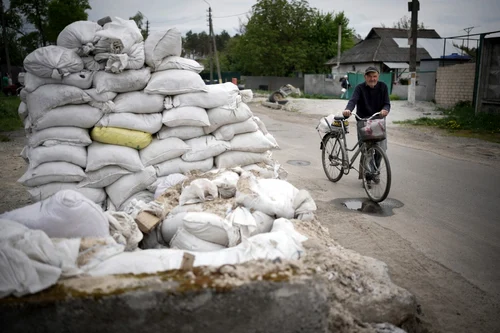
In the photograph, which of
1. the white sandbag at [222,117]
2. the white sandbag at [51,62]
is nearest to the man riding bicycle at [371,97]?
the white sandbag at [222,117]

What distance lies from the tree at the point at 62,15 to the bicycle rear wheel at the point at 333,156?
1054 inches

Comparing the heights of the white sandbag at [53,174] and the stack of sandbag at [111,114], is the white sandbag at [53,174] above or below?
below

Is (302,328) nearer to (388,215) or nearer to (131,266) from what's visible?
(131,266)

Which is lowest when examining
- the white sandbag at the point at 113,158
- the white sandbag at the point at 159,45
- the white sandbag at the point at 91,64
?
the white sandbag at the point at 113,158

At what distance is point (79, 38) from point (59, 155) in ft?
3.77

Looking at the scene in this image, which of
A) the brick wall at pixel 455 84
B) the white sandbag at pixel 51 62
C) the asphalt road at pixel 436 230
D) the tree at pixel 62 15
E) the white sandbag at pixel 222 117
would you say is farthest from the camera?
the tree at pixel 62 15

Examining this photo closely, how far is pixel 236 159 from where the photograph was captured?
448cm

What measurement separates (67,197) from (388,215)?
3.62 metres

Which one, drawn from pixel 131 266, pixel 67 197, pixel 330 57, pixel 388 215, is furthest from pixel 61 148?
pixel 330 57

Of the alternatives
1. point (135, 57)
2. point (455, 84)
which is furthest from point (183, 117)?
point (455, 84)

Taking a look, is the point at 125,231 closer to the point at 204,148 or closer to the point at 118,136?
the point at 118,136

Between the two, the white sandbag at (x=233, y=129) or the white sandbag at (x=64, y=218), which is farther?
the white sandbag at (x=233, y=129)

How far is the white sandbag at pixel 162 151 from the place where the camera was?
4062 mm

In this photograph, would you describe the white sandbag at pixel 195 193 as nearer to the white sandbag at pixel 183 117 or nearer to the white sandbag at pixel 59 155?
the white sandbag at pixel 183 117
